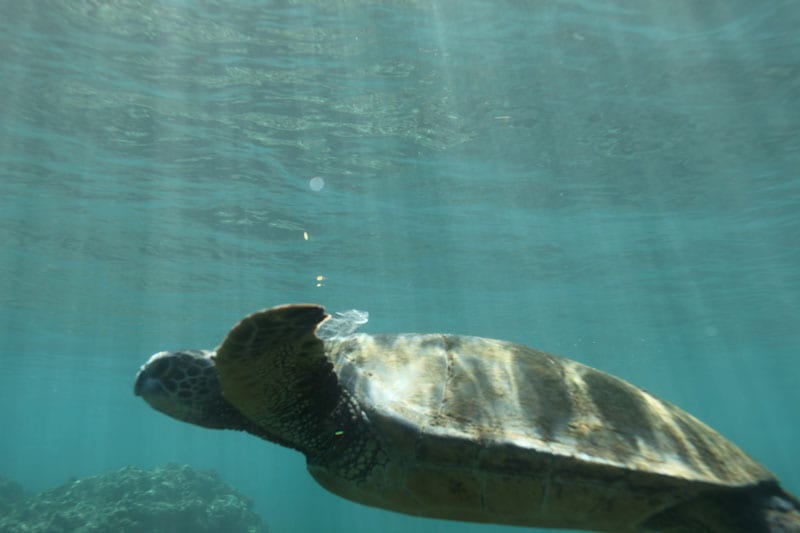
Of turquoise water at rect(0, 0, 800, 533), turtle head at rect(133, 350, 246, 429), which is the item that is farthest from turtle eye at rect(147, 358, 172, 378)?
turquoise water at rect(0, 0, 800, 533)

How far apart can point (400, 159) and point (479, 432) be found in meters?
12.0

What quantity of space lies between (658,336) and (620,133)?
982 inches

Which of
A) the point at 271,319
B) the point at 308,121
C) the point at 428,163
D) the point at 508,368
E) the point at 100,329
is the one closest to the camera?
the point at 271,319

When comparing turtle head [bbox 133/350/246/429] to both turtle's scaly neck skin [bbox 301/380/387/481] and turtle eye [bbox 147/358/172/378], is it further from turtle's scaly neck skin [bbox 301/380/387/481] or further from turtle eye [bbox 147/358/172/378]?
turtle's scaly neck skin [bbox 301/380/387/481]

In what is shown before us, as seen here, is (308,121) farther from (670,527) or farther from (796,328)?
(796,328)

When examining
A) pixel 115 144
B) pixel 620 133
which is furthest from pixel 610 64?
pixel 115 144

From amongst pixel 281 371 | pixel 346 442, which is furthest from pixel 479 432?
pixel 281 371

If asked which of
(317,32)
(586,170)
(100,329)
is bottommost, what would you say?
(100,329)

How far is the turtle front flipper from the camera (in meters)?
2.87

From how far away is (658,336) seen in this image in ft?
109

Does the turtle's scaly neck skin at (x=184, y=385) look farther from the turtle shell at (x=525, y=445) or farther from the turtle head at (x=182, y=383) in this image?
the turtle shell at (x=525, y=445)

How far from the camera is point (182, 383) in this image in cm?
392

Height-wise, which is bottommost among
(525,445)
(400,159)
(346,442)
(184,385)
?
(346,442)

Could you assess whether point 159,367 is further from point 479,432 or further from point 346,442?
point 479,432
